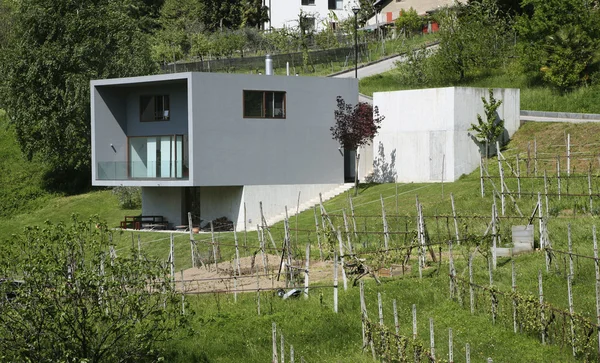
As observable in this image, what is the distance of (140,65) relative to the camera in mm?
53125

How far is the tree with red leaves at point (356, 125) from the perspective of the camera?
4228 centimetres

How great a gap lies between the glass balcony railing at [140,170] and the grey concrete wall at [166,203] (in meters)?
1.75

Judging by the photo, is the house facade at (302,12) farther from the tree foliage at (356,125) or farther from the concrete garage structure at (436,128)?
the concrete garage structure at (436,128)

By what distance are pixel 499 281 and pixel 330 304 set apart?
14.0 ft

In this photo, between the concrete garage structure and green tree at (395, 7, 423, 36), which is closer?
the concrete garage structure

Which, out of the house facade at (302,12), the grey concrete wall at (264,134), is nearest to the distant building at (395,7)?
the house facade at (302,12)

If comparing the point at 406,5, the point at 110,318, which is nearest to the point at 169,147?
the point at 110,318

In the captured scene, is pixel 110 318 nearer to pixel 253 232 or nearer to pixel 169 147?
pixel 253 232

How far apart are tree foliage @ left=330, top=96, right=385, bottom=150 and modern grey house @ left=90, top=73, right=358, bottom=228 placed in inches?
28.4

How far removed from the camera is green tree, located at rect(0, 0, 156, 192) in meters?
50.9

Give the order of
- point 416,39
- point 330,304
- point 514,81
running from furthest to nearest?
point 416,39 → point 514,81 → point 330,304

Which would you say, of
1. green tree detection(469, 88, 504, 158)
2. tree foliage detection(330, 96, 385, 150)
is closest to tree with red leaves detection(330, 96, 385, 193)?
tree foliage detection(330, 96, 385, 150)

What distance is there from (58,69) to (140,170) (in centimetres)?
1119

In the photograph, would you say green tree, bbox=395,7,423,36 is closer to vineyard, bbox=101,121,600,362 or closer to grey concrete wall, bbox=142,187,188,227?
grey concrete wall, bbox=142,187,188,227
